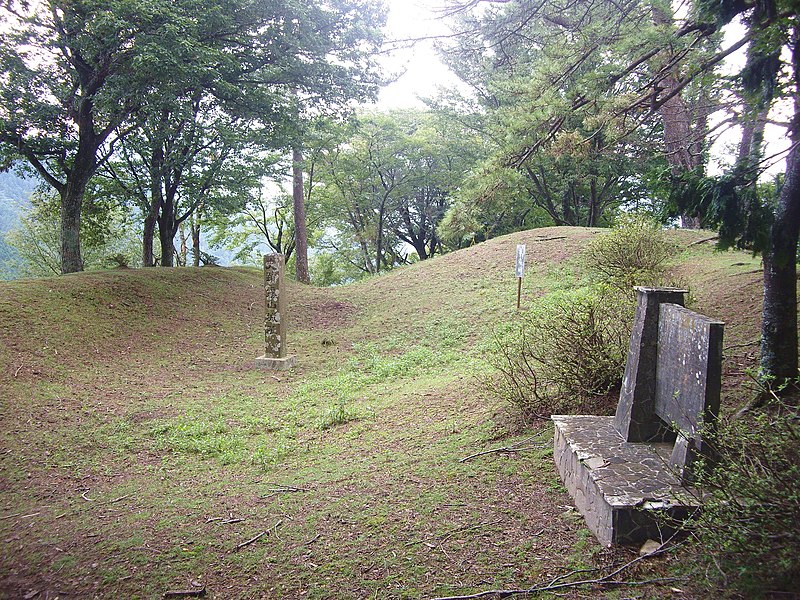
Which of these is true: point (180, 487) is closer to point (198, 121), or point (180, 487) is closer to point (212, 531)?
point (212, 531)

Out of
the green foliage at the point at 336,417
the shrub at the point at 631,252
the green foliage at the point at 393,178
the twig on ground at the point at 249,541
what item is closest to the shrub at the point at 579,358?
the green foliage at the point at 336,417

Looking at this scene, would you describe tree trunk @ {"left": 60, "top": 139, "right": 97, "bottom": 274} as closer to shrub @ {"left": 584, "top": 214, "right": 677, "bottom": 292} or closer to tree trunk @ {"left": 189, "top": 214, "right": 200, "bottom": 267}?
tree trunk @ {"left": 189, "top": 214, "right": 200, "bottom": 267}

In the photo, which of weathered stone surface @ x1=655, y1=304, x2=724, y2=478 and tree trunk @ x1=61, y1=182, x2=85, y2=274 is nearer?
weathered stone surface @ x1=655, y1=304, x2=724, y2=478

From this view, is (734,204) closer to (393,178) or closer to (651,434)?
(651,434)

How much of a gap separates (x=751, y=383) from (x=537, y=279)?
27.4ft

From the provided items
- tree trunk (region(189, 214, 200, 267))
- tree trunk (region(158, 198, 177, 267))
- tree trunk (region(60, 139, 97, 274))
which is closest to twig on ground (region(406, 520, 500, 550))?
tree trunk (region(60, 139, 97, 274))

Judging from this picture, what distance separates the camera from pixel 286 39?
11148 millimetres

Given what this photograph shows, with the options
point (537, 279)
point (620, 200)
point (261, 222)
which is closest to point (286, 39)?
point (537, 279)

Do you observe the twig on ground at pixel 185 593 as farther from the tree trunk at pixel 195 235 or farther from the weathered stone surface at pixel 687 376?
the tree trunk at pixel 195 235

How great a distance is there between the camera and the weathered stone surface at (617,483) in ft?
8.92

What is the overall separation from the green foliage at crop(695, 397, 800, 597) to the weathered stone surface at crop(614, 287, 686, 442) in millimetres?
1255

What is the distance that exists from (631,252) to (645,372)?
16.9ft

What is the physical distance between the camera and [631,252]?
8156mm

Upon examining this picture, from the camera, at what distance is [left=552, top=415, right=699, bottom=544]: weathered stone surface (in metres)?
2.72
